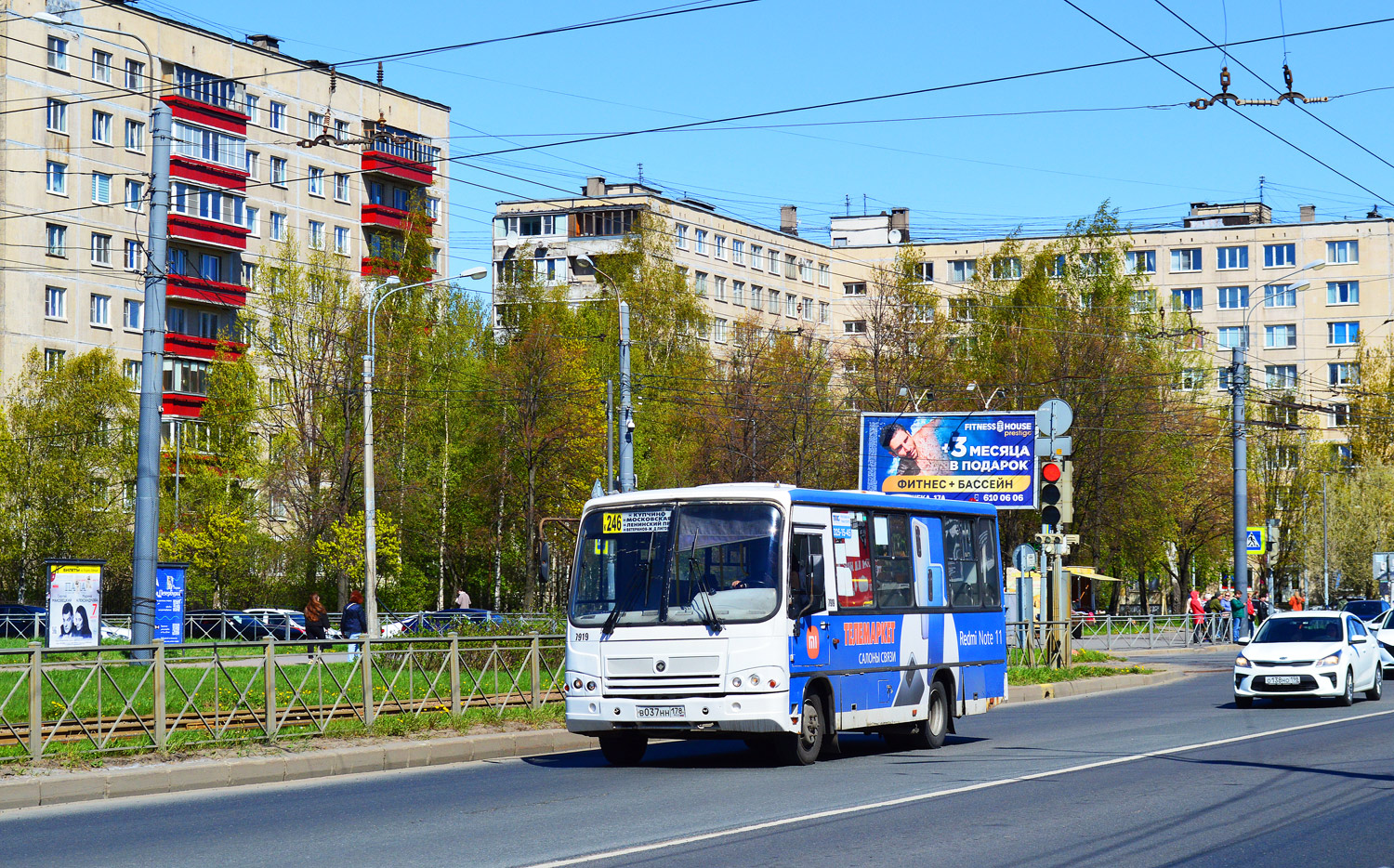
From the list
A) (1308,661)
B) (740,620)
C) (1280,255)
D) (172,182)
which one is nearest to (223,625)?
(172,182)

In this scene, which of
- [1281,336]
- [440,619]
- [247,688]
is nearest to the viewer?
[247,688]

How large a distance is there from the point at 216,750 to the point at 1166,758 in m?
9.24

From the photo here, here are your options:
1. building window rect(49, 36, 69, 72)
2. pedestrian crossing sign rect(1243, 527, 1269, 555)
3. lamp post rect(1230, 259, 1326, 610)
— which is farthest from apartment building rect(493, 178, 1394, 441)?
lamp post rect(1230, 259, 1326, 610)

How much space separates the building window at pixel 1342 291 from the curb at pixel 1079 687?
7190 centimetres

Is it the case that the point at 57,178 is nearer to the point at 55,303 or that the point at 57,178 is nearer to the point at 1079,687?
the point at 55,303

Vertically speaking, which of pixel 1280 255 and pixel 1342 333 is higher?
pixel 1280 255

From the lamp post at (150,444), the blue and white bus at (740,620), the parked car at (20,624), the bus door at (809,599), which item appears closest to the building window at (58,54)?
the parked car at (20,624)

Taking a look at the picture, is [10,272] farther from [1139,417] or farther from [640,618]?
[640,618]

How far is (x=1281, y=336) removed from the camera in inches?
3829

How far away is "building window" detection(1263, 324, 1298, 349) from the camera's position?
9694 centimetres

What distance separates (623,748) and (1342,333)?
89.8m

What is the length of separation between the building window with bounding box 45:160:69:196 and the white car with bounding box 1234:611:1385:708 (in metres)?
48.7

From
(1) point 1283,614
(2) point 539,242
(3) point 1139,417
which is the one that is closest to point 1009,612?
(1) point 1283,614

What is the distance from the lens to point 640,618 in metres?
15.2
